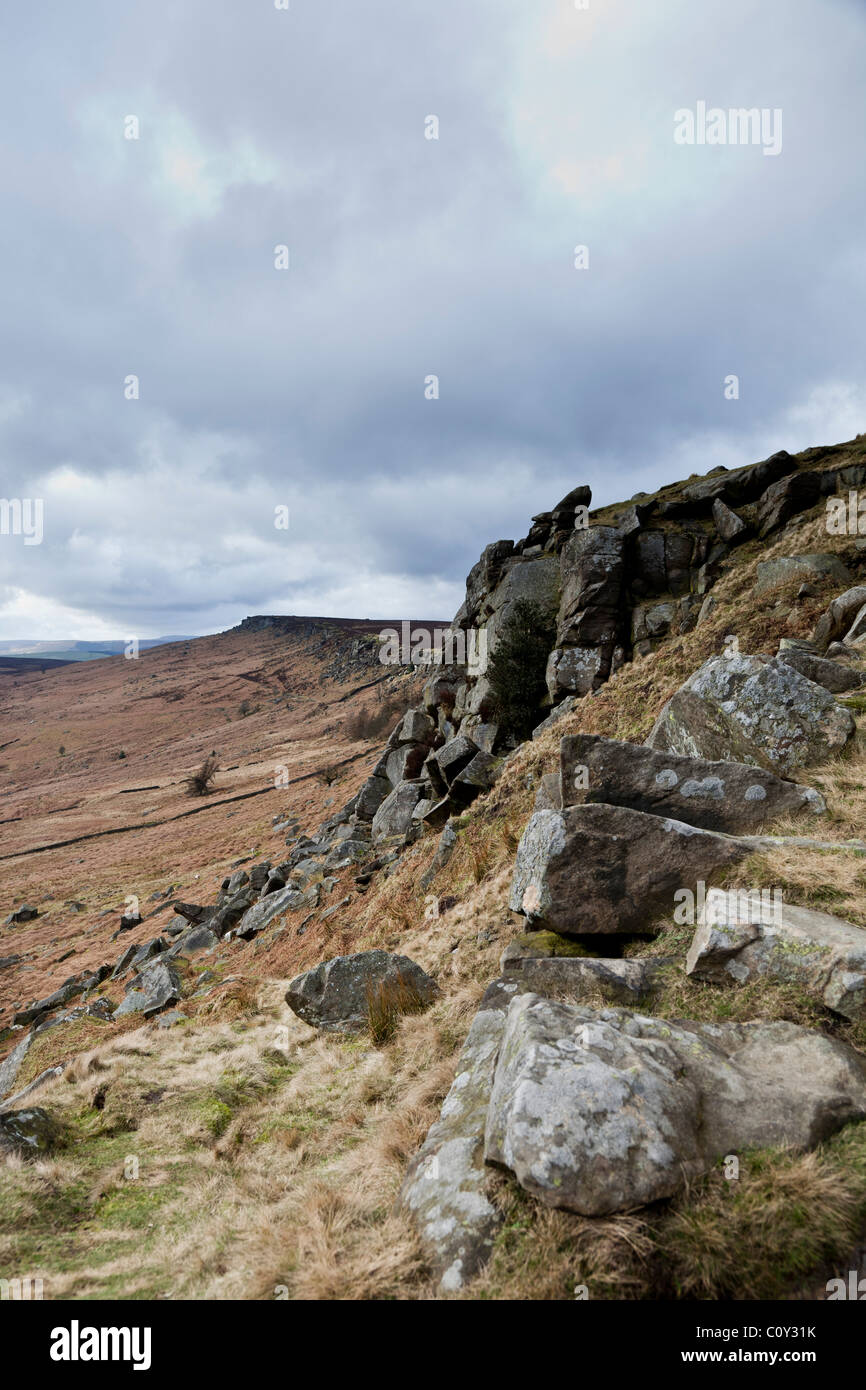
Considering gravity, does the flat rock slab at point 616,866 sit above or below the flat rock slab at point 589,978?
above

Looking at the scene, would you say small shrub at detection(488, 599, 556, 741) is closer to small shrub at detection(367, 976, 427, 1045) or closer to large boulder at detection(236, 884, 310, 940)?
large boulder at detection(236, 884, 310, 940)

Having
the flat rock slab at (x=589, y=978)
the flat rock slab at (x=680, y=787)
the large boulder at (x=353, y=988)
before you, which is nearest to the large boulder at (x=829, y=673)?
the flat rock slab at (x=680, y=787)

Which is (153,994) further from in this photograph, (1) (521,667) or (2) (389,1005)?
(1) (521,667)

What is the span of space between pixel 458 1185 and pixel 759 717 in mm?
7251

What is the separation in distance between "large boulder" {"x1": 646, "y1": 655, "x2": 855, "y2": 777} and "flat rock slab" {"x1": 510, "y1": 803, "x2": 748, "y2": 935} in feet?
9.04

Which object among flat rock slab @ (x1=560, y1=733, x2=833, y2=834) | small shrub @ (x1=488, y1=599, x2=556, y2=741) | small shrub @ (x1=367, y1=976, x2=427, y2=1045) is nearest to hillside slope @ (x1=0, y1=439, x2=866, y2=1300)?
small shrub @ (x1=367, y1=976, x2=427, y2=1045)

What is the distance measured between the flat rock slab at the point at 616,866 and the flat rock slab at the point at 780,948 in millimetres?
773

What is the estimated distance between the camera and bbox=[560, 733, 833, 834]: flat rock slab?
275 inches

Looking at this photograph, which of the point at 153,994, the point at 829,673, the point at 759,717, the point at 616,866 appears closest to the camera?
the point at 616,866

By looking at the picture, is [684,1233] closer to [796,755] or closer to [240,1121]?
[240,1121]

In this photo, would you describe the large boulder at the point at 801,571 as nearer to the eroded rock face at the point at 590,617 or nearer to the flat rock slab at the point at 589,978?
the eroded rock face at the point at 590,617

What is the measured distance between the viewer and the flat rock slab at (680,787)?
6988mm

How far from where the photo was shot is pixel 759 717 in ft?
27.7

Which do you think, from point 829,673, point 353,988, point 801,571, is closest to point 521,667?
point 801,571
